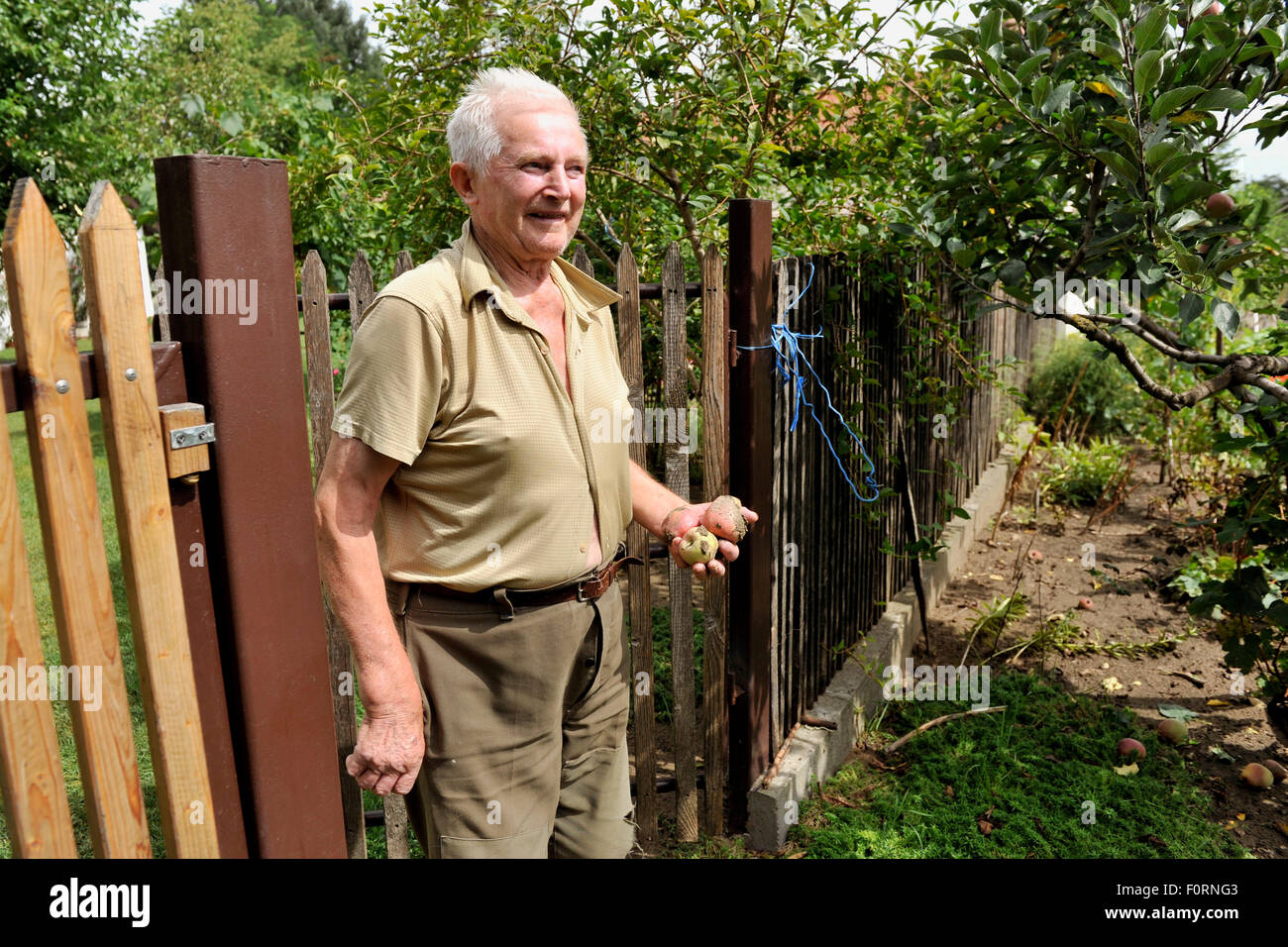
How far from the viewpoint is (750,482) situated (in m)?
3.24

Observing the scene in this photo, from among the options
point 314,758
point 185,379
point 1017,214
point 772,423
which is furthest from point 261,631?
point 1017,214

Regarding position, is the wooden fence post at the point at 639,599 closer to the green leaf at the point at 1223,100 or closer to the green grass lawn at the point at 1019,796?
the green grass lawn at the point at 1019,796

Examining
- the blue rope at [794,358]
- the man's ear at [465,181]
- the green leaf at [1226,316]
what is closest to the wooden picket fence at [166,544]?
the man's ear at [465,181]

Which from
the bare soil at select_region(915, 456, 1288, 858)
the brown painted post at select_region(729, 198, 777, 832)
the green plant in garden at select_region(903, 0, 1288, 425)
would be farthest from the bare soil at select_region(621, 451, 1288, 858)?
the green plant in garden at select_region(903, 0, 1288, 425)

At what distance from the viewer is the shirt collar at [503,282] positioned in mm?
2107

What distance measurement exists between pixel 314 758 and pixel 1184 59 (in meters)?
3.17

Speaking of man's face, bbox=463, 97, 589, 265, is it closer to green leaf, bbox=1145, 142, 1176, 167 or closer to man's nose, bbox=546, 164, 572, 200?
man's nose, bbox=546, 164, 572, 200

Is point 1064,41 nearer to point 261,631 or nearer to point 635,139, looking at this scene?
point 635,139

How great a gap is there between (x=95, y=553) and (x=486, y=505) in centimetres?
79

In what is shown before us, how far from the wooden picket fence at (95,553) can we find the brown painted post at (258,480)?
9 cm

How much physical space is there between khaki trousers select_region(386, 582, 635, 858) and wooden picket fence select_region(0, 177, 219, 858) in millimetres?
630

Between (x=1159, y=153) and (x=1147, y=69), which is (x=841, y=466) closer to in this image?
(x=1159, y=153)

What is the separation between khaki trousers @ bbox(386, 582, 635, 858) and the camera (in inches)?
86.7

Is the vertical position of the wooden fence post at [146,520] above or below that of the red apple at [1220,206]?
below
